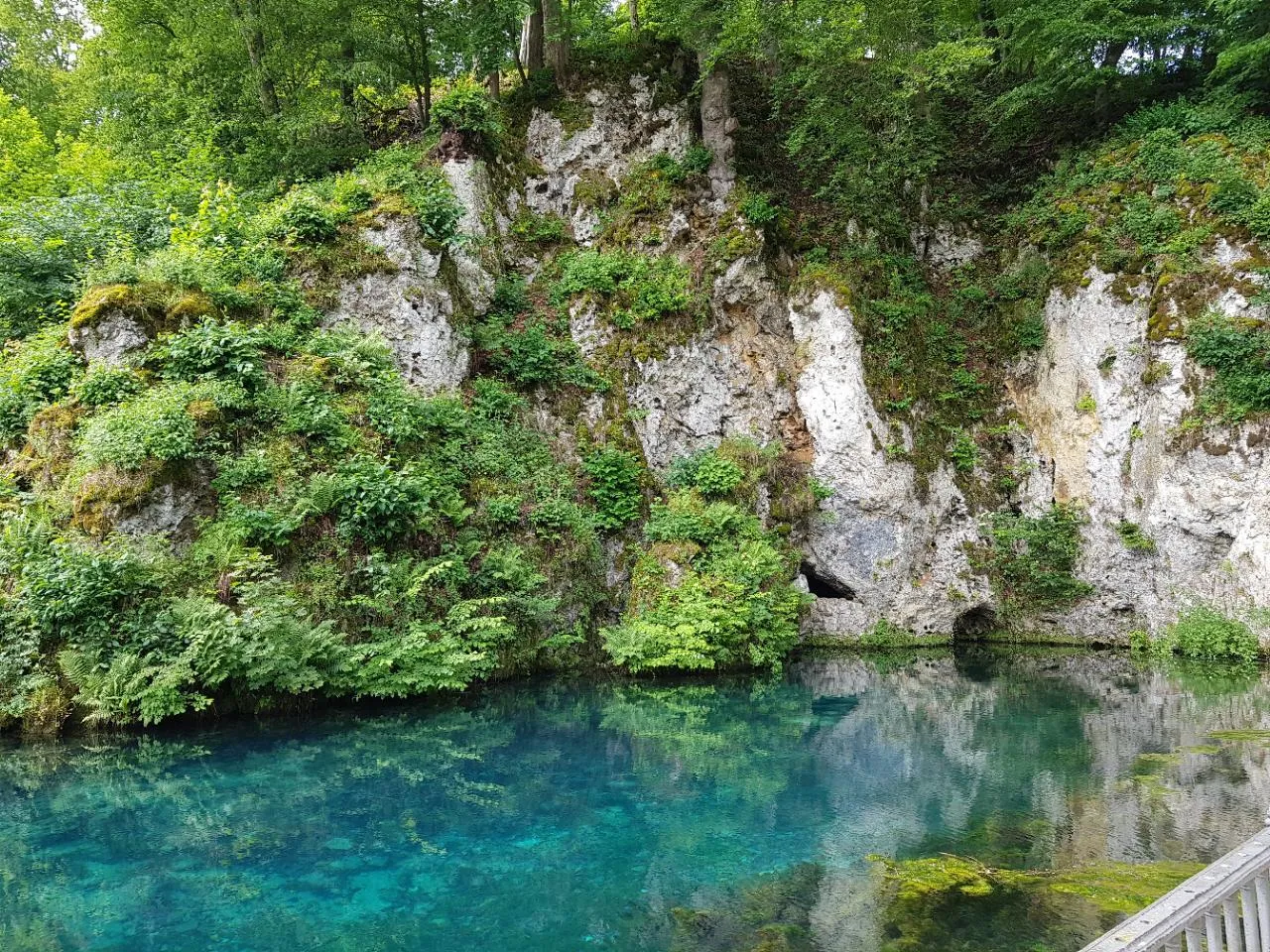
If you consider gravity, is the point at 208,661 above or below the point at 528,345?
below

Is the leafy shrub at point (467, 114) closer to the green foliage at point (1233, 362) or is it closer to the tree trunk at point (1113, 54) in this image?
the tree trunk at point (1113, 54)

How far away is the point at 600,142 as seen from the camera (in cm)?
2016

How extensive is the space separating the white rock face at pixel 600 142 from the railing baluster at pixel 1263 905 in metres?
18.8

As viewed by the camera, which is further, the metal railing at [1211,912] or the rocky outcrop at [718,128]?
the rocky outcrop at [718,128]

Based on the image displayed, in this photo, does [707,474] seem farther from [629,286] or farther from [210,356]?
[210,356]

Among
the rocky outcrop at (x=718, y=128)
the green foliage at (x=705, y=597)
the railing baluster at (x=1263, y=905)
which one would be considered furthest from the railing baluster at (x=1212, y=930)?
the rocky outcrop at (x=718, y=128)

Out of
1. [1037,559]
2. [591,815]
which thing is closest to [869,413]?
[1037,559]

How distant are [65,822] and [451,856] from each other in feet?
12.3

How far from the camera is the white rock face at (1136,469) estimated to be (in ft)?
47.2

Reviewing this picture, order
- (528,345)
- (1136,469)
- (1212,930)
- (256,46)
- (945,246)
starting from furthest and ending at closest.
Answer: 1. (945,246)
2. (256,46)
3. (528,345)
4. (1136,469)
5. (1212,930)

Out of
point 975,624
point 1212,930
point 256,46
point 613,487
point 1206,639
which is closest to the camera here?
point 1212,930

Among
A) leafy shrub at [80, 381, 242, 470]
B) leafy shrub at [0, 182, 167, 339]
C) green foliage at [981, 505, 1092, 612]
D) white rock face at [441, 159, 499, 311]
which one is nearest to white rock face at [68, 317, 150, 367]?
leafy shrub at [80, 381, 242, 470]

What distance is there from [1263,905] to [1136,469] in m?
15.5

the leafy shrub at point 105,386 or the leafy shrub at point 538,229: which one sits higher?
the leafy shrub at point 538,229
